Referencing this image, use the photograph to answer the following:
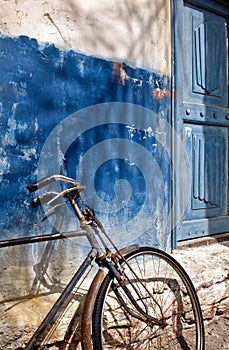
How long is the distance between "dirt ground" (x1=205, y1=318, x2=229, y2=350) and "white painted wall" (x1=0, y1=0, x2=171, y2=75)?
76.0 inches

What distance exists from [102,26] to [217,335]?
2.29 meters

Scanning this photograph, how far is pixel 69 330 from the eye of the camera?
2.17 m

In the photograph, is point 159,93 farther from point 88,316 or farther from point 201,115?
point 88,316

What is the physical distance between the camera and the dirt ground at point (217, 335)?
2580 millimetres

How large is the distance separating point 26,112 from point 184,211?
1556 mm

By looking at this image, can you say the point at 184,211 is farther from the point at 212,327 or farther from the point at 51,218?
the point at 51,218

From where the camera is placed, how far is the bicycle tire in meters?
2.27

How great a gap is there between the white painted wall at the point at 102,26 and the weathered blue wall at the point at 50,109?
65 mm

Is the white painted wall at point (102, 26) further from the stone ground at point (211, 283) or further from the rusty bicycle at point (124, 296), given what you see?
the stone ground at point (211, 283)

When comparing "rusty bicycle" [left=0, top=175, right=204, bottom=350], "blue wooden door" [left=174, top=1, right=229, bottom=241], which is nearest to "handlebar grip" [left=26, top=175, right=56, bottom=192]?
"rusty bicycle" [left=0, top=175, right=204, bottom=350]

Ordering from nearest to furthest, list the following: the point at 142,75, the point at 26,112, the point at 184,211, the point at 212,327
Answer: the point at 26,112, the point at 142,75, the point at 212,327, the point at 184,211

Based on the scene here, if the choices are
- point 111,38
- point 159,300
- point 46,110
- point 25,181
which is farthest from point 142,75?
point 159,300

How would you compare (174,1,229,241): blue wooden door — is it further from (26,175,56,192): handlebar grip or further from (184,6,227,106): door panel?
(26,175,56,192): handlebar grip

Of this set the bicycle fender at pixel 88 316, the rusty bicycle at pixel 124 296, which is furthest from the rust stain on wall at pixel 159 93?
the bicycle fender at pixel 88 316
